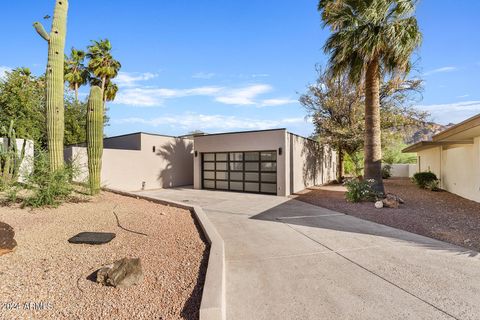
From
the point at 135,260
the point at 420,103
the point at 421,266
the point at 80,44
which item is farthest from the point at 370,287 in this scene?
the point at 80,44

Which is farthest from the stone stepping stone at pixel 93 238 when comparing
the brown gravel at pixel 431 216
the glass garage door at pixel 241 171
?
the glass garage door at pixel 241 171

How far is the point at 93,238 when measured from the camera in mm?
4180

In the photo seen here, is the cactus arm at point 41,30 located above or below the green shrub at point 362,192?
above

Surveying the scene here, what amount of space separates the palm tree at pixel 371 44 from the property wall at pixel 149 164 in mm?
10281

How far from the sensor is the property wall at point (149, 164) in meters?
12.6

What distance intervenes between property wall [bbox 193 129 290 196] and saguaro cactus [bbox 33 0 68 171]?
7868 mm

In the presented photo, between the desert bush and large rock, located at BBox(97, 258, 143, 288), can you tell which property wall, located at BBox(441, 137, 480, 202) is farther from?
large rock, located at BBox(97, 258, 143, 288)

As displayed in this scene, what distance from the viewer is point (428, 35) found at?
374 inches

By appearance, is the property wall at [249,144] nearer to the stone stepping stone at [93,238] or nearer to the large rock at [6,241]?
the stone stepping stone at [93,238]

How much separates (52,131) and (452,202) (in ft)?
46.5

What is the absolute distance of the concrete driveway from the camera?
2756 millimetres

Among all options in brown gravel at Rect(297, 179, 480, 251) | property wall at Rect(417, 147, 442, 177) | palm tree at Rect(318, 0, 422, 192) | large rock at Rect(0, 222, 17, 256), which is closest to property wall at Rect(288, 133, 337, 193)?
brown gravel at Rect(297, 179, 480, 251)

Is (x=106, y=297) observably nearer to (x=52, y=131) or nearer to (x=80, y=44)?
(x=52, y=131)

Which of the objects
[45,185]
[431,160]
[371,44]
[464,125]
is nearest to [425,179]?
[431,160]
